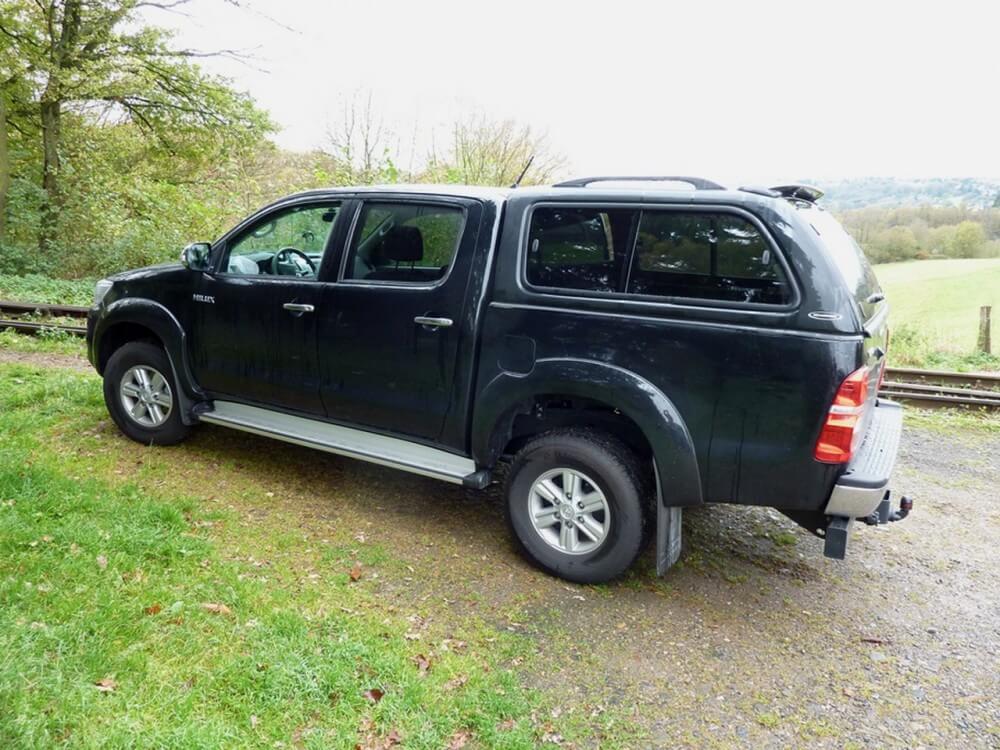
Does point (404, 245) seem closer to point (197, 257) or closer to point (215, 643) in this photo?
point (197, 257)

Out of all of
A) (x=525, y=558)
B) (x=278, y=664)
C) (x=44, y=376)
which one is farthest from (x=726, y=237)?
(x=44, y=376)

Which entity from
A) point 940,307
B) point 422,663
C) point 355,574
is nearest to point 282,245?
point 355,574

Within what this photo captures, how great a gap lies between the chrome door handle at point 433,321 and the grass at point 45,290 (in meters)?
11.0

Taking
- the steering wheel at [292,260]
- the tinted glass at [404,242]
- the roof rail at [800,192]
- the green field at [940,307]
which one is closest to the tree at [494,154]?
the green field at [940,307]

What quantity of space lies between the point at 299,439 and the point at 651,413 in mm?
2325

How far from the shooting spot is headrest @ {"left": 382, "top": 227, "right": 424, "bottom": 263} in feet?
13.6

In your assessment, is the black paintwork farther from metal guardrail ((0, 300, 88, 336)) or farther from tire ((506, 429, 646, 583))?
metal guardrail ((0, 300, 88, 336))

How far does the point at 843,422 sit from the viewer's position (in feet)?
9.83

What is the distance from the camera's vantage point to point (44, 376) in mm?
7227

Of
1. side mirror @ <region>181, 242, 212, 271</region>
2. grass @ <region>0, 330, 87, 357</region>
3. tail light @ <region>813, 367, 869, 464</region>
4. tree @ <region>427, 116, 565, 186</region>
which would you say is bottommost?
grass @ <region>0, 330, 87, 357</region>

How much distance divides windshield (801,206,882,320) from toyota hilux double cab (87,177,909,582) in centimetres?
2

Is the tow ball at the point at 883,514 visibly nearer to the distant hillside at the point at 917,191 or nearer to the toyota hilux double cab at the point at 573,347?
the toyota hilux double cab at the point at 573,347

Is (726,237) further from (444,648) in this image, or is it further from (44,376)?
(44,376)

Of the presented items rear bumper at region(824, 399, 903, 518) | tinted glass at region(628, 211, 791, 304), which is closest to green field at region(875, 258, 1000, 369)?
rear bumper at region(824, 399, 903, 518)
